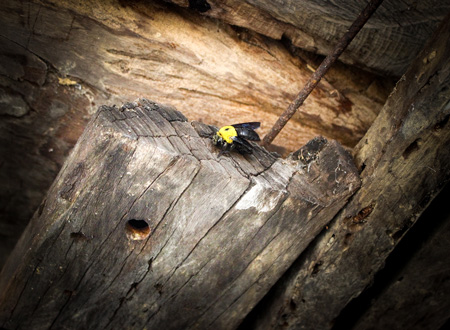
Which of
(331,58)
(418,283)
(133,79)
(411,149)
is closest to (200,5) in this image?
(133,79)

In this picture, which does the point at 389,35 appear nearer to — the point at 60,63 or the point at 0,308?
the point at 60,63

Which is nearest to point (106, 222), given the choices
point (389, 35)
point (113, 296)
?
point (113, 296)

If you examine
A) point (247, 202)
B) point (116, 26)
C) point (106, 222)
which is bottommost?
point (106, 222)

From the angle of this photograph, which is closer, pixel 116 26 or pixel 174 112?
pixel 174 112

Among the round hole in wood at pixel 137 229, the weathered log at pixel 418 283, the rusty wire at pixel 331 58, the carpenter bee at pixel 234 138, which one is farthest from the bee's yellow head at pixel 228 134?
the weathered log at pixel 418 283

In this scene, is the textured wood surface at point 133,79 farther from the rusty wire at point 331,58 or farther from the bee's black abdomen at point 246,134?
the bee's black abdomen at point 246,134
